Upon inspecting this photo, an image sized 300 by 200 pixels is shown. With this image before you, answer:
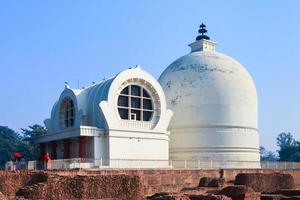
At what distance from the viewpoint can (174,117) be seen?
33812 mm

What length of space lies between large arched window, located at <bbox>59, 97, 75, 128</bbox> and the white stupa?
8003mm

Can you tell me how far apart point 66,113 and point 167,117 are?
272 inches

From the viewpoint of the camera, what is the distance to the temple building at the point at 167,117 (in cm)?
2620

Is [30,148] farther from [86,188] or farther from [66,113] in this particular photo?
[86,188]

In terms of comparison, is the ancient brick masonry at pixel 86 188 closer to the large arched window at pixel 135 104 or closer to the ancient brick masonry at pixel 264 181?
the ancient brick masonry at pixel 264 181

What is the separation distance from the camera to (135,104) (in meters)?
28.5

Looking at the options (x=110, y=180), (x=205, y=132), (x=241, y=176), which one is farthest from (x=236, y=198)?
(x=205, y=132)

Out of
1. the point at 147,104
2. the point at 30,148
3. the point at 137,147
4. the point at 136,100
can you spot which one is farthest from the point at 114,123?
the point at 30,148

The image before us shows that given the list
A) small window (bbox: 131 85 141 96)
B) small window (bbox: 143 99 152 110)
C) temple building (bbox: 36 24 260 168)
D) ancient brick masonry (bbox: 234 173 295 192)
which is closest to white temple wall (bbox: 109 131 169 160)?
temple building (bbox: 36 24 260 168)

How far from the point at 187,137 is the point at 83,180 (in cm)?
2101

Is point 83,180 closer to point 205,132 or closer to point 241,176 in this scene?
point 241,176

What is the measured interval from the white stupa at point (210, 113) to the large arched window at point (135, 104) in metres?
5.05

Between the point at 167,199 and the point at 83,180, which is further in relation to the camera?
the point at 83,180

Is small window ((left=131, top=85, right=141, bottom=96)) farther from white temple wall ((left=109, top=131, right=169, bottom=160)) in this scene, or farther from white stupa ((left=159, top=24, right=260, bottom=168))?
white stupa ((left=159, top=24, right=260, bottom=168))
